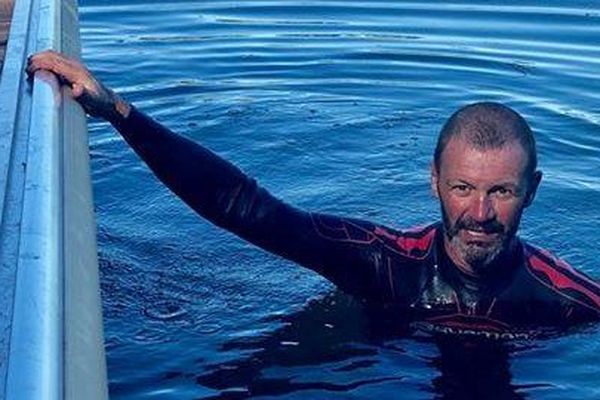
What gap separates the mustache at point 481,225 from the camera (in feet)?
16.4

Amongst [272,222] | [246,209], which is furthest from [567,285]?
[246,209]

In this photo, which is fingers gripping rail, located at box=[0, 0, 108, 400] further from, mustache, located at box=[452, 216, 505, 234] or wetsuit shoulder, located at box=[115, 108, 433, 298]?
mustache, located at box=[452, 216, 505, 234]

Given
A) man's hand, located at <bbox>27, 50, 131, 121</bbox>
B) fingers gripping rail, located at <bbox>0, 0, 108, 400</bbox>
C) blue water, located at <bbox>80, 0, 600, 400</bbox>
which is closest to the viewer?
fingers gripping rail, located at <bbox>0, 0, 108, 400</bbox>

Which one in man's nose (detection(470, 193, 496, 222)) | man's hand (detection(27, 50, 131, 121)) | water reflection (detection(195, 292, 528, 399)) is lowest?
water reflection (detection(195, 292, 528, 399))

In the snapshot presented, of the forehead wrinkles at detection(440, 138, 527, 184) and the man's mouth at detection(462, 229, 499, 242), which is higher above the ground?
the forehead wrinkles at detection(440, 138, 527, 184)

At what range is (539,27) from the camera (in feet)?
39.1

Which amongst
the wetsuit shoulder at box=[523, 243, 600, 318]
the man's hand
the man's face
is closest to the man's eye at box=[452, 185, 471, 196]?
the man's face

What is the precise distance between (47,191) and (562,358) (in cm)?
236

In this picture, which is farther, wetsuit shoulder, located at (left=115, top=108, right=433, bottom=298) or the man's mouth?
wetsuit shoulder, located at (left=115, top=108, right=433, bottom=298)

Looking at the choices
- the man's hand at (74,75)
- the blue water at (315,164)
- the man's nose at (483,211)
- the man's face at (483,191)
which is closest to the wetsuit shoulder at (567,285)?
the blue water at (315,164)

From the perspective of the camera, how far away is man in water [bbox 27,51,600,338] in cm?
502

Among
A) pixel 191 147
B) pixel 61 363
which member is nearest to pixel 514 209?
pixel 191 147

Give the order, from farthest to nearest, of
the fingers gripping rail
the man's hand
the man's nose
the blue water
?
the blue water < the man's nose < the man's hand < the fingers gripping rail

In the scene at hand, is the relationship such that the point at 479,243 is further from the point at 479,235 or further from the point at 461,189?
the point at 461,189
